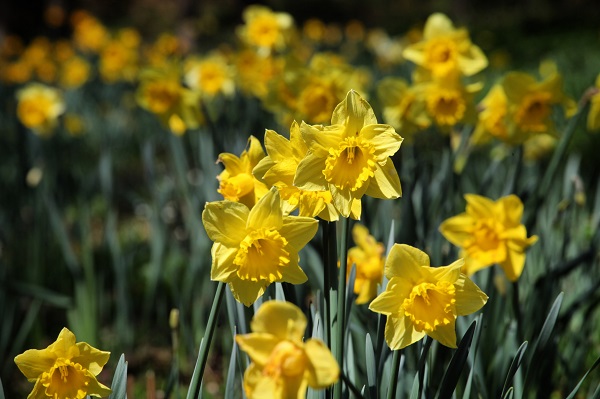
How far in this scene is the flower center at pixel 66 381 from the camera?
1107mm

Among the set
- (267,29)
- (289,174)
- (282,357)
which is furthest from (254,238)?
(267,29)

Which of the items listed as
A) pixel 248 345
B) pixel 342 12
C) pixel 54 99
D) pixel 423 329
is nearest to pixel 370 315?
pixel 423 329

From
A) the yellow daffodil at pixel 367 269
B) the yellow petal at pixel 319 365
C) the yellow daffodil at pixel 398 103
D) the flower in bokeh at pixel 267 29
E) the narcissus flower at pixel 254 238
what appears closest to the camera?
the yellow petal at pixel 319 365

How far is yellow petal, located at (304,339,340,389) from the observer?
0.84 metres

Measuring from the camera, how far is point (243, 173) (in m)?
1.24

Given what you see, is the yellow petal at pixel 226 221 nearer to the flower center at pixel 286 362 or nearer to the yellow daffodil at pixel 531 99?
the flower center at pixel 286 362

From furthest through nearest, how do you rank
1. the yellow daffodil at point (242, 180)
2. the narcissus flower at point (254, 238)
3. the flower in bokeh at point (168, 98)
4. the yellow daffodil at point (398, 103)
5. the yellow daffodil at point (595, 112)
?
the flower in bokeh at point (168, 98) < the yellow daffodil at point (398, 103) < the yellow daffodil at point (595, 112) < the yellow daffodil at point (242, 180) < the narcissus flower at point (254, 238)

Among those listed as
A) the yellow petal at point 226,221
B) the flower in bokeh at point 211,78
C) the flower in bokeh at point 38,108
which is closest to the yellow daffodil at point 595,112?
the yellow petal at point 226,221

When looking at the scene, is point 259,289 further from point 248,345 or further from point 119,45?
point 119,45

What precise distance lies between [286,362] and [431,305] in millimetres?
350

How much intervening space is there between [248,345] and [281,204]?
0.30 metres

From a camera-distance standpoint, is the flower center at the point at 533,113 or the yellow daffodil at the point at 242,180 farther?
the flower center at the point at 533,113

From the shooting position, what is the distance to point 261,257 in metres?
1.09

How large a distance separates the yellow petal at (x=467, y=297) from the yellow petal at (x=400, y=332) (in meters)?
0.08
